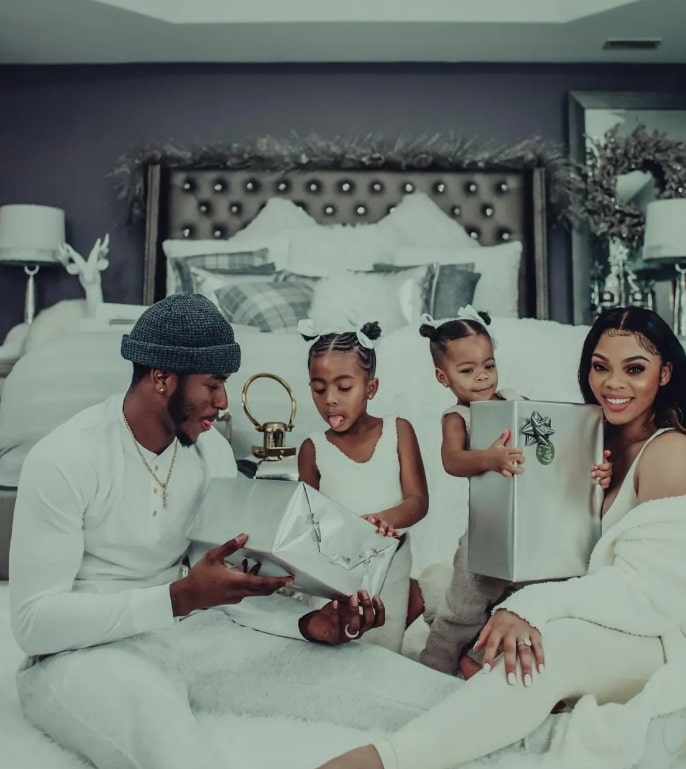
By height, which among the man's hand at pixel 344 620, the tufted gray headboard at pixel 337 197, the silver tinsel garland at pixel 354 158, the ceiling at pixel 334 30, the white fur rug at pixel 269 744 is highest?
the ceiling at pixel 334 30

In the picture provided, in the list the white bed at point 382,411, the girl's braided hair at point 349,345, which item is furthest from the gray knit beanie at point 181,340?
the white bed at point 382,411

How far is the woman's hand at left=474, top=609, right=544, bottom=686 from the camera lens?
3.73 ft

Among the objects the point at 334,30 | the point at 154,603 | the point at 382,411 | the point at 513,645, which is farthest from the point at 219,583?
the point at 334,30

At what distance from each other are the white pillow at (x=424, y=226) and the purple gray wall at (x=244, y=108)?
522 mm

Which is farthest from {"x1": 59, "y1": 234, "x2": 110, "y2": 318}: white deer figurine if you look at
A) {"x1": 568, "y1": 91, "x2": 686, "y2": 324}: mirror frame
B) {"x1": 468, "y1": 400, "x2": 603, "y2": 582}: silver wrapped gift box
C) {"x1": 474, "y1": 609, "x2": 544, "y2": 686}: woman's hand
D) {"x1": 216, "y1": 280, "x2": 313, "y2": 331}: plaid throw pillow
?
{"x1": 474, "y1": 609, "x2": 544, "y2": 686}: woman's hand

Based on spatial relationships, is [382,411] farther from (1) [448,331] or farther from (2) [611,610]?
(2) [611,610]

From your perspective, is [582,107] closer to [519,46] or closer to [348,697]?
[519,46]

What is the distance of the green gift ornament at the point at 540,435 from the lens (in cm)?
126

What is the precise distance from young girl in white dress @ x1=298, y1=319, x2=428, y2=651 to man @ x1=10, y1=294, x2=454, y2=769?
18 centimetres

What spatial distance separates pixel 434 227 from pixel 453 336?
285cm

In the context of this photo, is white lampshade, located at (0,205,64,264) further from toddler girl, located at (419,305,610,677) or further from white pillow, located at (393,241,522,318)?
toddler girl, located at (419,305,610,677)

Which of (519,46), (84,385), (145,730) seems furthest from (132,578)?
(519,46)

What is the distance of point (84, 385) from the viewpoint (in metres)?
2.42

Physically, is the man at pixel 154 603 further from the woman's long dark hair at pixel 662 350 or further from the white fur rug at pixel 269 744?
the woman's long dark hair at pixel 662 350
